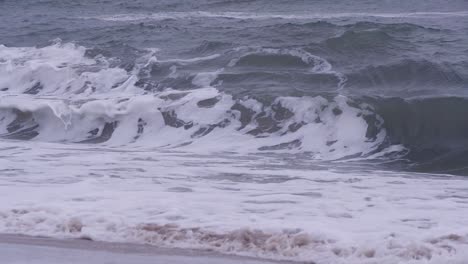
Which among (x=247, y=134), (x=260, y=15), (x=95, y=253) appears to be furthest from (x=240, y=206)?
(x=260, y=15)

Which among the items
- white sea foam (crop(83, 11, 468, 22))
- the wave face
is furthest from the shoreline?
white sea foam (crop(83, 11, 468, 22))

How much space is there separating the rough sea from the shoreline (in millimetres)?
140

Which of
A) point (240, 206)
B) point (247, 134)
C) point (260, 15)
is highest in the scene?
point (260, 15)

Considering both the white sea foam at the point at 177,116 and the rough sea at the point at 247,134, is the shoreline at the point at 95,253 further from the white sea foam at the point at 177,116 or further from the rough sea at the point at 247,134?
the white sea foam at the point at 177,116

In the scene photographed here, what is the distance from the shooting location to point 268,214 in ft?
20.8

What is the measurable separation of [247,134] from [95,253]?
5000mm

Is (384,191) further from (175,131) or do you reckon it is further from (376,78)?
(376,78)

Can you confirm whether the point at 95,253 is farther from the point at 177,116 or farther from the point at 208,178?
the point at 177,116

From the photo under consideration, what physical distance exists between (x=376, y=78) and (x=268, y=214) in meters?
6.06

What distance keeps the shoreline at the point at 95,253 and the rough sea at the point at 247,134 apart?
14cm

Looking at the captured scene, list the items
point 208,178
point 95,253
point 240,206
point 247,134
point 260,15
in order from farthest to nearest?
1. point 260,15
2. point 247,134
3. point 208,178
4. point 240,206
5. point 95,253

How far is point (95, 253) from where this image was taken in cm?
532

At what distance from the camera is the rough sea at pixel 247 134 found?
587 centimetres

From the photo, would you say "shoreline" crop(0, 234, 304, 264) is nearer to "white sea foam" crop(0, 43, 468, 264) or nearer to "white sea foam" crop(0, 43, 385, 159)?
"white sea foam" crop(0, 43, 468, 264)
